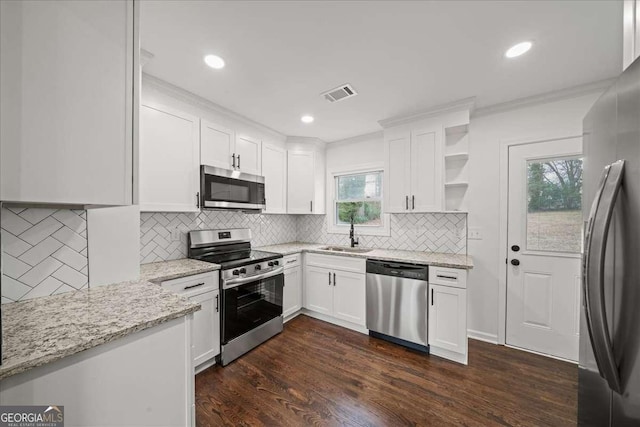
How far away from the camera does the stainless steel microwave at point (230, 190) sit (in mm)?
2330

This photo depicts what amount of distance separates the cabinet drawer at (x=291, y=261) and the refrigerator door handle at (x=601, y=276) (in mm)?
2519

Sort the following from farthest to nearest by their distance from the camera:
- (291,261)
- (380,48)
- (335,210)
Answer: (335,210) < (291,261) < (380,48)

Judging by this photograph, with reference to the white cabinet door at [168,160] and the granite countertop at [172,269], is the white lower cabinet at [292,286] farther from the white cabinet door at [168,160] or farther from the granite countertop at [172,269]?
the white cabinet door at [168,160]

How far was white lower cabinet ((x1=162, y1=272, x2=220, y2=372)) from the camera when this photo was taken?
6.20 ft

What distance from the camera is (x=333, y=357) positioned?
2268 millimetres

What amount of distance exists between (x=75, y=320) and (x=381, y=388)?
200 cm

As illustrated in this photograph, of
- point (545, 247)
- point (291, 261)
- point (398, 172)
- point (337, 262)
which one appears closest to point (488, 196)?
point (545, 247)

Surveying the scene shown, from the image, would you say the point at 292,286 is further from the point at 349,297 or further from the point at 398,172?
the point at 398,172

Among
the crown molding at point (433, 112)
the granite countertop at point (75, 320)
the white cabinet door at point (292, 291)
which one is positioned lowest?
the white cabinet door at point (292, 291)

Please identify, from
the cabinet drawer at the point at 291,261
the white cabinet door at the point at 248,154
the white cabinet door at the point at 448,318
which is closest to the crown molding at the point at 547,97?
the white cabinet door at the point at 448,318

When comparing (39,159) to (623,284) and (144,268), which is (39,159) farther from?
(623,284)

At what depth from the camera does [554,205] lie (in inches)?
89.9

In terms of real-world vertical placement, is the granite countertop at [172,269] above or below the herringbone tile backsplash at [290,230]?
below

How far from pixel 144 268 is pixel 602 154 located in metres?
2.92
